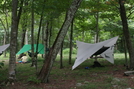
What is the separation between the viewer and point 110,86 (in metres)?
4.12

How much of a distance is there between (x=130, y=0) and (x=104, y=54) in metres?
2.98

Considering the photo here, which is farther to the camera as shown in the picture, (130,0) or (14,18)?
(130,0)

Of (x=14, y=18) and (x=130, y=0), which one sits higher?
(x=130, y=0)

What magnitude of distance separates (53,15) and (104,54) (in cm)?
339

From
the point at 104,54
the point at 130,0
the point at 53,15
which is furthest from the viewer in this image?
the point at 104,54

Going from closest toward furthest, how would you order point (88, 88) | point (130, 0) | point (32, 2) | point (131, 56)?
point (88, 88) → point (32, 2) → point (131, 56) → point (130, 0)

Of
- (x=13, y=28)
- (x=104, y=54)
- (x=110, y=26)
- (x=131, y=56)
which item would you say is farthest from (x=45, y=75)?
(x=110, y=26)

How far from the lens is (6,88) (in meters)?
4.09

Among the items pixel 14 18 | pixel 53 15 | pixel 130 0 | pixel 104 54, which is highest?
pixel 130 0

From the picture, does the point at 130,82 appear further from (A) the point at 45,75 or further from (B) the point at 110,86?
(A) the point at 45,75

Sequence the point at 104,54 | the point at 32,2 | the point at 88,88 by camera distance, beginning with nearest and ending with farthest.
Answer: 1. the point at 88,88
2. the point at 32,2
3. the point at 104,54

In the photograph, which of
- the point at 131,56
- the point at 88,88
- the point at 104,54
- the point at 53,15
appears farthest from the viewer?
the point at 104,54

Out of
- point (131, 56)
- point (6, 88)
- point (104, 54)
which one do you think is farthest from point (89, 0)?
point (6, 88)

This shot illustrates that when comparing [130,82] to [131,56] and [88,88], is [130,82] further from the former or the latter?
[131,56]
